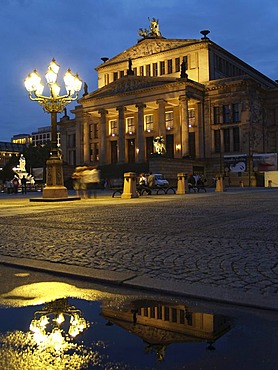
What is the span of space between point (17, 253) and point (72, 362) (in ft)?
14.9

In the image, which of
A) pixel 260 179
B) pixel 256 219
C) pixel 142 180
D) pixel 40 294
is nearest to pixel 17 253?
pixel 40 294

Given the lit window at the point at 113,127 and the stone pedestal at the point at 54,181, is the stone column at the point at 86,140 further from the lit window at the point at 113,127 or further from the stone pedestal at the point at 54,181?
the stone pedestal at the point at 54,181

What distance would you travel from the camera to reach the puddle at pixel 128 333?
285 cm

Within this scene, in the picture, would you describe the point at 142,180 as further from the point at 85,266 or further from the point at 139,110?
the point at 139,110

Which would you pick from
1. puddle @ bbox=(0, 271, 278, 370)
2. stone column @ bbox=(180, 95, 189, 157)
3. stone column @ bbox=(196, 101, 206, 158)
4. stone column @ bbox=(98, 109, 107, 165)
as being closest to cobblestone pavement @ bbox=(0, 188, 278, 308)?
puddle @ bbox=(0, 271, 278, 370)

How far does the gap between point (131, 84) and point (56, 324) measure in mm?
65525

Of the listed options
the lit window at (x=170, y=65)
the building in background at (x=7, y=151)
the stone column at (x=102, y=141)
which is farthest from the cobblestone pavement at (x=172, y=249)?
the building in background at (x=7, y=151)

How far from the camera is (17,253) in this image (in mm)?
7090

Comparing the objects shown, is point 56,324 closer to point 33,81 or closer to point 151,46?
point 33,81

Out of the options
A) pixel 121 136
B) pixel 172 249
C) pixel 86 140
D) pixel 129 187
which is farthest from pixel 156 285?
pixel 86 140

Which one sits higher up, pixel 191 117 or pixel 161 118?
pixel 191 117

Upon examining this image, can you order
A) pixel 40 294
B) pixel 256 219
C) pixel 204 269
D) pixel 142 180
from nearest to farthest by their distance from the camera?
pixel 40 294, pixel 204 269, pixel 256 219, pixel 142 180

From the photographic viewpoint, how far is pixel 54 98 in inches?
856

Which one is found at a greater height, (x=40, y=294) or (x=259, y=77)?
(x=259, y=77)
